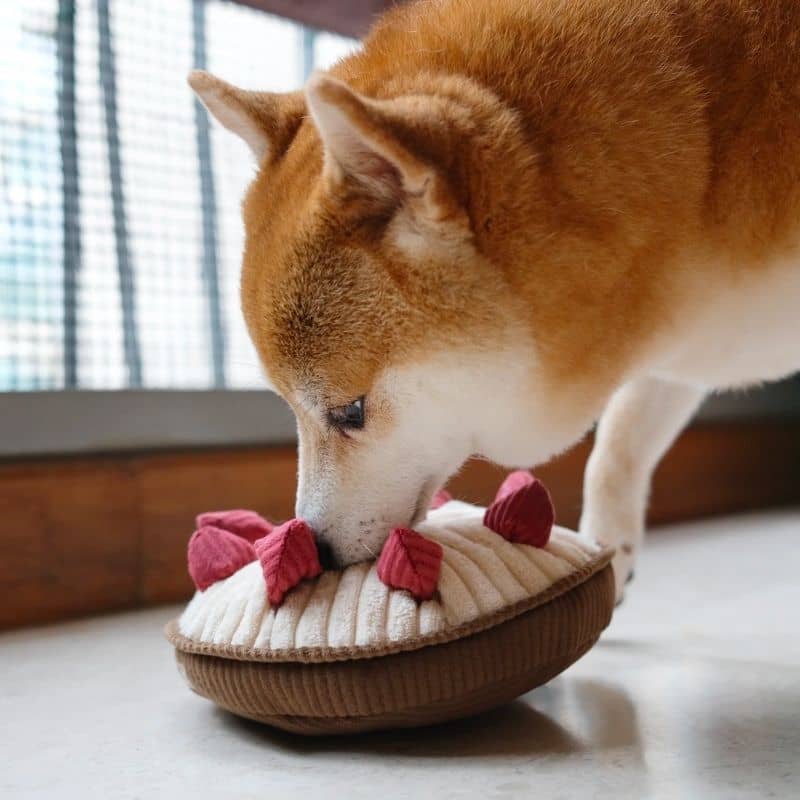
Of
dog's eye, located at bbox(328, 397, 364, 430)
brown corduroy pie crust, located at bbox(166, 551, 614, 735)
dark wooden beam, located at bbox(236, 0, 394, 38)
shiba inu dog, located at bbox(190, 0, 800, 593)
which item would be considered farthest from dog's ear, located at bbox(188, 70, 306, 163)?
dark wooden beam, located at bbox(236, 0, 394, 38)

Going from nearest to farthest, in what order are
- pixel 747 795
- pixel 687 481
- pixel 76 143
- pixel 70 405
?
pixel 747 795
pixel 70 405
pixel 76 143
pixel 687 481

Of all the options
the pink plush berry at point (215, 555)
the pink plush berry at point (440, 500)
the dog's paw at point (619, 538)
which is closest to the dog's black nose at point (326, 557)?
the pink plush berry at point (215, 555)

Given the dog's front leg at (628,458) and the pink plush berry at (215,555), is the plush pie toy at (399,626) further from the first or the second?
the dog's front leg at (628,458)

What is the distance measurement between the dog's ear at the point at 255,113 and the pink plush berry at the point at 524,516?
496mm

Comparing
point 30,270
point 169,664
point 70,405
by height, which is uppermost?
point 30,270

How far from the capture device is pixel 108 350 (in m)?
2.01

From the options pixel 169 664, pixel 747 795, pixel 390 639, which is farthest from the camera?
pixel 169 664

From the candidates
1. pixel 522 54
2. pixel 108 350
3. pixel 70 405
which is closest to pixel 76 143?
pixel 108 350

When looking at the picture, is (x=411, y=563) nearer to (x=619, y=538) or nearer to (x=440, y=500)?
(x=440, y=500)

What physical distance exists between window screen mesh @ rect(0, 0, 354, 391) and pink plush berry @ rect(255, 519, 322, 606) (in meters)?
0.79

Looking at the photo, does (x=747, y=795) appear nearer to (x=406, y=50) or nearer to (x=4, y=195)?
(x=406, y=50)

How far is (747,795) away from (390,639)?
0.34m

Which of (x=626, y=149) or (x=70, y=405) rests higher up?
(x=626, y=149)

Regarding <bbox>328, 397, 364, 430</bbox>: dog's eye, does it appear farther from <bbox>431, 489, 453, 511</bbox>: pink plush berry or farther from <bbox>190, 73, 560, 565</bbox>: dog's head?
<bbox>431, 489, 453, 511</bbox>: pink plush berry
